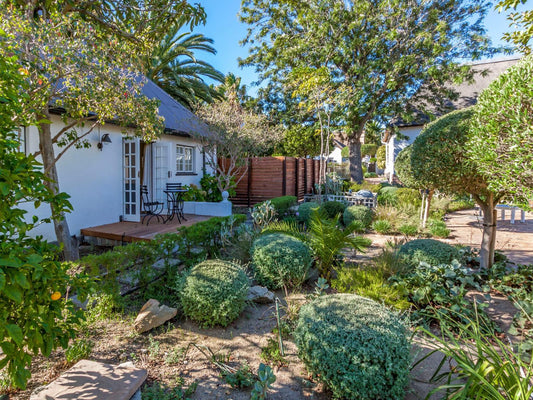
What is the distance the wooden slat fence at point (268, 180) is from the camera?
41.0 feet

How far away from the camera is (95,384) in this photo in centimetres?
219

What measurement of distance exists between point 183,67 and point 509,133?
1477 cm

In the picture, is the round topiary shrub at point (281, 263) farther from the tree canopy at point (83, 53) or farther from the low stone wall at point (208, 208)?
the low stone wall at point (208, 208)

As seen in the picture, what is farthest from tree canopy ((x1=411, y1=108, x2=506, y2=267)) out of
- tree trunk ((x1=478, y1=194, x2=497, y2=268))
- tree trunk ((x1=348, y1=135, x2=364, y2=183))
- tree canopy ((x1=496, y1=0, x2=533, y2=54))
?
tree trunk ((x1=348, y1=135, x2=364, y2=183))

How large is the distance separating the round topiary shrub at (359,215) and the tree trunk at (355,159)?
8236 millimetres

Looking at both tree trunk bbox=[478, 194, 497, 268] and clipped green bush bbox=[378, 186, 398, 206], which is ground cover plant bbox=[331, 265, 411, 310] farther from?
clipped green bush bbox=[378, 186, 398, 206]

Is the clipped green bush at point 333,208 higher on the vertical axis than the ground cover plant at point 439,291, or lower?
higher

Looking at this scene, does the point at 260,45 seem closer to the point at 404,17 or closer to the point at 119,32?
the point at 404,17

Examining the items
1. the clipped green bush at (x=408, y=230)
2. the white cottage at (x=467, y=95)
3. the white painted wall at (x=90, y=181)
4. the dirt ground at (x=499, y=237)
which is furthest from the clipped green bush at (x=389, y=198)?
the white painted wall at (x=90, y=181)

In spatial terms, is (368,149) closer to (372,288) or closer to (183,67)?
(183,67)

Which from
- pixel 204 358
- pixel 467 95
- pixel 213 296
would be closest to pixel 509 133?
pixel 213 296

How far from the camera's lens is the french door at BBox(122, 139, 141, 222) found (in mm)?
7641

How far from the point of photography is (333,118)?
14.3 meters

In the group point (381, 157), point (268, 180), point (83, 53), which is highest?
point (381, 157)
